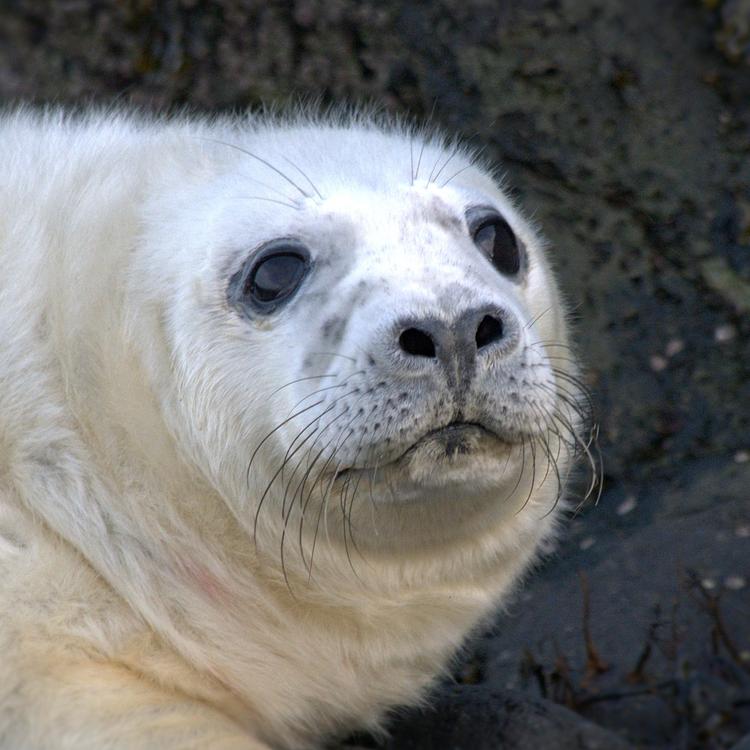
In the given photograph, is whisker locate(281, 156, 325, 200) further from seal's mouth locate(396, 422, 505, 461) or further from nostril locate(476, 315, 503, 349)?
seal's mouth locate(396, 422, 505, 461)

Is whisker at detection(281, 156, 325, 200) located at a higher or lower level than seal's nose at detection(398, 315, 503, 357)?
higher

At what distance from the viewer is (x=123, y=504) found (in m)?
3.23

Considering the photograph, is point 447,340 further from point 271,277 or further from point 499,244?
point 499,244

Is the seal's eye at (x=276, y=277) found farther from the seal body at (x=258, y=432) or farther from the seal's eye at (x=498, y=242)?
the seal's eye at (x=498, y=242)

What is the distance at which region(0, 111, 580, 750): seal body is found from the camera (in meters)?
2.91

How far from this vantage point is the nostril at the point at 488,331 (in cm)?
288

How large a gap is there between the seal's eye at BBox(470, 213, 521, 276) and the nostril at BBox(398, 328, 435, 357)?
0.65 m

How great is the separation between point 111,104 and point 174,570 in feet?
9.76

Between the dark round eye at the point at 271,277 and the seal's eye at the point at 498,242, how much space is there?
0.48 metres

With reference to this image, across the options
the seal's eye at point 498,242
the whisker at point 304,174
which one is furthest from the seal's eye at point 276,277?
the seal's eye at point 498,242

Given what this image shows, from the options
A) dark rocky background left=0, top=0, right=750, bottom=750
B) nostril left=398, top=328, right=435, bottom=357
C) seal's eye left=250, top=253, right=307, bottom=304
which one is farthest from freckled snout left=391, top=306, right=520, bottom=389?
dark rocky background left=0, top=0, right=750, bottom=750

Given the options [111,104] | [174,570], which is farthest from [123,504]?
[111,104]

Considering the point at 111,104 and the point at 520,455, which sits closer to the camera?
the point at 520,455

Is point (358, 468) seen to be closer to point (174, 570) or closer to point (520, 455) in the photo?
point (520, 455)
